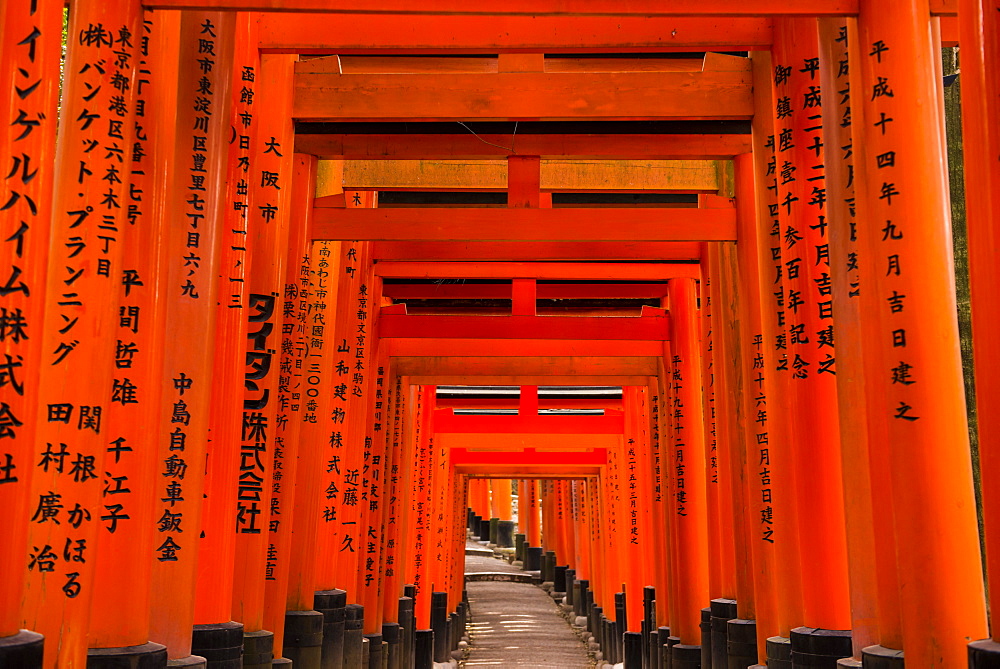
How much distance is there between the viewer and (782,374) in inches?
222

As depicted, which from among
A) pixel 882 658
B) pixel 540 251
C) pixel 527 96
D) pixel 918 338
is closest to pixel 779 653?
pixel 882 658

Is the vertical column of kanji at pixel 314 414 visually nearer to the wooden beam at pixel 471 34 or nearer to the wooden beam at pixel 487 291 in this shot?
the wooden beam at pixel 471 34

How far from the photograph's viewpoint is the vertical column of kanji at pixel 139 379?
426cm

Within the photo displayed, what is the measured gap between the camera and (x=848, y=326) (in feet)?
16.1

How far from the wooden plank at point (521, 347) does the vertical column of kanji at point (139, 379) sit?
6728 millimetres

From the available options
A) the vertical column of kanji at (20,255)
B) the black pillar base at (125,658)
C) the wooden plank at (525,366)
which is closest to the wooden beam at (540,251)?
the wooden plank at (525,366)

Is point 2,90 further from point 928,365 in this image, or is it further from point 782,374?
point 782,374

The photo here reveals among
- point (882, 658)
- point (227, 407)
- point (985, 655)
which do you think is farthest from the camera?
point (227, 407)

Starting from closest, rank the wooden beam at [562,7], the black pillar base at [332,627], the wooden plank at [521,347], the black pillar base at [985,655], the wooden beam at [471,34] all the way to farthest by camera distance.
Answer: the black pillar base at [985,655] → the wooden beam at [562,7] → the wooden beam at [471,34] → the black pillar base at [332,627] → the wooden plank at [521,347]

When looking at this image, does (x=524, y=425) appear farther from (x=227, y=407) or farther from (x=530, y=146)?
(x=227, y=407)

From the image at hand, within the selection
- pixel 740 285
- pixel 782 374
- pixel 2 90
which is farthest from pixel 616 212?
pixel 2 90

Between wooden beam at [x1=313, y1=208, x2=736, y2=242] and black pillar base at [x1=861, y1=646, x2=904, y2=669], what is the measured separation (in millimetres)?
3901

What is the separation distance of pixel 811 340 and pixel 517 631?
675 inches

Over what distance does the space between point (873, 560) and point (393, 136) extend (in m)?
4.79
